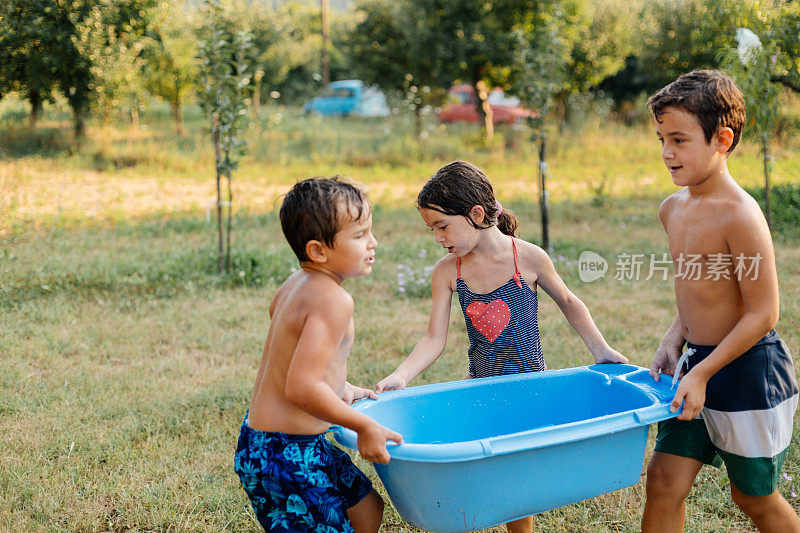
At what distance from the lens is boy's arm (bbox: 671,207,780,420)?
1.67 metres

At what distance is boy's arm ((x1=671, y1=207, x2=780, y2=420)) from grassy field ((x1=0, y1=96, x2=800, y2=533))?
818 mm

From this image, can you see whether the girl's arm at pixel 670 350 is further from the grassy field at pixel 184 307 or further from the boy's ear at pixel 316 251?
the boy's ear at pixel 316 251

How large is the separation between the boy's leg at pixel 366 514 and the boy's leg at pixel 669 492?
738 mm

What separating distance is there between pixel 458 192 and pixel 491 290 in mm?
335

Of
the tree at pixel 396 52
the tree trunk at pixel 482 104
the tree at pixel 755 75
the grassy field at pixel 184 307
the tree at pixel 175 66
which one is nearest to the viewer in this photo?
the grassy field at pixel 184 307

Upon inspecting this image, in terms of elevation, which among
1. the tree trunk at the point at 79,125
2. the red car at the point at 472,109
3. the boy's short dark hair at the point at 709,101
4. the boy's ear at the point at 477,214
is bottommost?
the boy's ear at the point at 477,214

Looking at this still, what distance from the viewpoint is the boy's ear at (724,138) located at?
173 centimetres

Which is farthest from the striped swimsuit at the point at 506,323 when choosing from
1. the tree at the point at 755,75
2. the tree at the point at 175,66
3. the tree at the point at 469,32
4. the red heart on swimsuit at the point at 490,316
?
the tree at the point at 175,66

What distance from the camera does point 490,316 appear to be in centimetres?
215

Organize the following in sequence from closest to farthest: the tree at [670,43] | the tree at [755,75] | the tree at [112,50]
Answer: the tree at [755,75]
the tree at [112,50]
the tree at [670,43]

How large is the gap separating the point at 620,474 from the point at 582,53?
13335 millimetres

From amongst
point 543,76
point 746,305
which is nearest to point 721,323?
point 746,305

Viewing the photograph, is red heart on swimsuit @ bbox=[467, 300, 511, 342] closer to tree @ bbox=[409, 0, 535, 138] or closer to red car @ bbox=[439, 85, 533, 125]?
tree @ bbox=[409, 0, 535, 138]

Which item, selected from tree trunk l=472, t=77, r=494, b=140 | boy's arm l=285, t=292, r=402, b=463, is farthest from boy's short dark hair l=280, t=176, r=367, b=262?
tree trunk l=472, t=77, r=494, b=140
